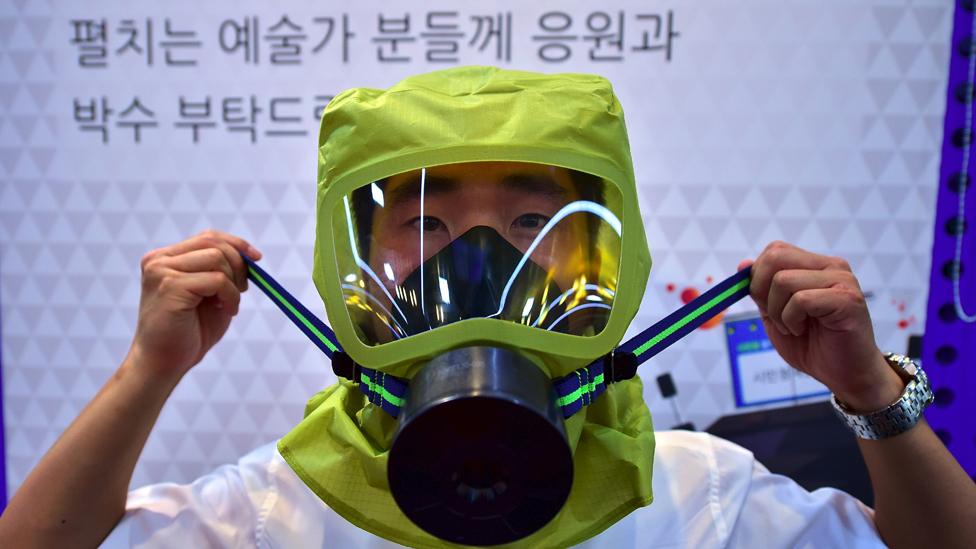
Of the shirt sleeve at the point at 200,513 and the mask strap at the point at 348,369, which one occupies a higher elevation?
the mask strap at the point at 348,369

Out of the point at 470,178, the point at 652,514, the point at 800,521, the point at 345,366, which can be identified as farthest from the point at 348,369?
the point at 800,521

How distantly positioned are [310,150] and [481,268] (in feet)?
2.82

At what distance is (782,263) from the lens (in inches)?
45.8

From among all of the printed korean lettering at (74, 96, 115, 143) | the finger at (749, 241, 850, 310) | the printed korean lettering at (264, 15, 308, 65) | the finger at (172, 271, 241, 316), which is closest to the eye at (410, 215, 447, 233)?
the finger at (172, 271, 241, 316)

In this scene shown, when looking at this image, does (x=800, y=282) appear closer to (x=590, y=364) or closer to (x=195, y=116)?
(x=590, y=364)

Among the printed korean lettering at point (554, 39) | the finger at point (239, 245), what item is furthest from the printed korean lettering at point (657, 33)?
the finger at point (239, 245)

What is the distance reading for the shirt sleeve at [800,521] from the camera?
1216 mm

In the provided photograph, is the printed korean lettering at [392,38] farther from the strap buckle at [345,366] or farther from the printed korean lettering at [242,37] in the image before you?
the strap buckle at [345,366]

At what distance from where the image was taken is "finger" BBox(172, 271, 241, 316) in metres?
1.24

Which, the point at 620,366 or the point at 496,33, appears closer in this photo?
the point at 620,366

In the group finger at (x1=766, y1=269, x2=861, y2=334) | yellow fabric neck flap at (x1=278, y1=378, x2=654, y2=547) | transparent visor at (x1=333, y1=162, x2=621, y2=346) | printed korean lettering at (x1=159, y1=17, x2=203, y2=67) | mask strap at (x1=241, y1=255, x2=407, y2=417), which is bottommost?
yellow fabric neck flap at (x1=278, y1=378, x2=654, y2=547)

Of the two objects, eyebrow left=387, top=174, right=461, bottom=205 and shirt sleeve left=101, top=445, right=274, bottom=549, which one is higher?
eyebrow left=387, top=174, right=461, bottom=205

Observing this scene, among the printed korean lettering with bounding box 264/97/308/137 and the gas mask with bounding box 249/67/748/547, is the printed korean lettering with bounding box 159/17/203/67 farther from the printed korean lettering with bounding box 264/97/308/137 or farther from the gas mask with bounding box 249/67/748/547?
the gas mask with bounding box 249/67/748/547

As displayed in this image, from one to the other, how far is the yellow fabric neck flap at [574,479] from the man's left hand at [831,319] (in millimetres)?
311
